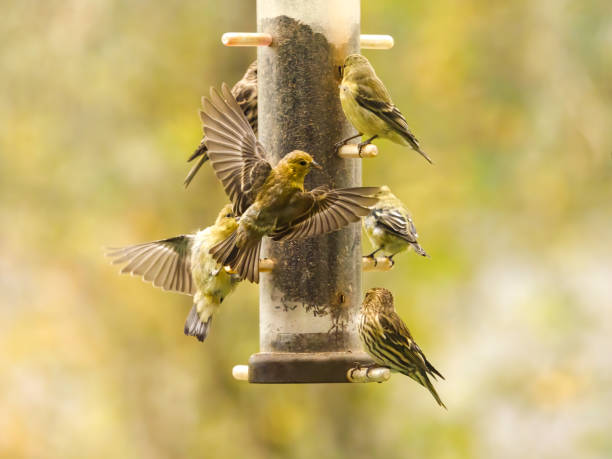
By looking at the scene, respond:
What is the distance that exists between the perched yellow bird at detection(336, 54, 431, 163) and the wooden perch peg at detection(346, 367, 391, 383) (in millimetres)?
Answer: 1178

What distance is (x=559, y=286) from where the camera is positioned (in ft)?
36.1

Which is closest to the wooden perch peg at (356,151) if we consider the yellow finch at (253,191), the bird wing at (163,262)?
the yellow finch at (253,191)

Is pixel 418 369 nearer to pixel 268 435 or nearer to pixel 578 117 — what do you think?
pixel 578 117

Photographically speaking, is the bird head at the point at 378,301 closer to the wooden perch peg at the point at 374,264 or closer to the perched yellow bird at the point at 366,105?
the wooden perch peg at the point at 374,264

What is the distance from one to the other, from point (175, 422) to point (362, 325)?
6.43m

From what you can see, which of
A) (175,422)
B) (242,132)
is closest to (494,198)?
(175,422)

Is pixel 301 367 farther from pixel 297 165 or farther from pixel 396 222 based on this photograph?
pixel 396 222

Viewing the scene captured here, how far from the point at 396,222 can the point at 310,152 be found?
137 cm

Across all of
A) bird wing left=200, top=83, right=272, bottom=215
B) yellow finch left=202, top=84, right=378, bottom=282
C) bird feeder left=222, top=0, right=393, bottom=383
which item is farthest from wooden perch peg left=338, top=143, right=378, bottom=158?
bird wing left=200, top=83, right=272, bottom=215

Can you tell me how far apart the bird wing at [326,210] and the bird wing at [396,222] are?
5.51 feet

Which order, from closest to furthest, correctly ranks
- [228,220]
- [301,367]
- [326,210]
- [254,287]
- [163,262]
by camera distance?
1. [326,210]
2. [301,367]
3. [228,220]
4. [163,262]
5. [254,287]

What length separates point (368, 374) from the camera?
5977mm

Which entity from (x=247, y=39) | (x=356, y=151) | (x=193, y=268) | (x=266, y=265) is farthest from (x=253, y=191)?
(x=193, y=268)

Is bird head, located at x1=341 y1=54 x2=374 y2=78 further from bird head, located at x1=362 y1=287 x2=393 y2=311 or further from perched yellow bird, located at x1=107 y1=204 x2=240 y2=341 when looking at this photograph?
bird head, located at x1=362 y1=287 x2=393 y2=311
